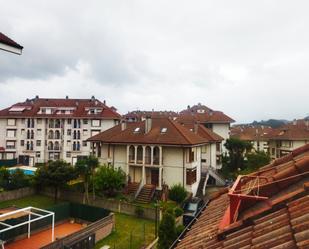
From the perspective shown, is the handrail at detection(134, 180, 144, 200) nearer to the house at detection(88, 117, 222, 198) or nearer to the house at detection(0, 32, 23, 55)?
the house at detection(88, 117, 222, 198)

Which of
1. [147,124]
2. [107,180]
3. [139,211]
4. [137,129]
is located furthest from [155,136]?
[139,211]

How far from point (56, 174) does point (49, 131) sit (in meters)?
30.7

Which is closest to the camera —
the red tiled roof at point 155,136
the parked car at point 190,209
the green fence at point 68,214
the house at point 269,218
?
the house at point 269,218

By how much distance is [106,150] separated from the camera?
118 ft

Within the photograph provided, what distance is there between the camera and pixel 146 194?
1212 inches

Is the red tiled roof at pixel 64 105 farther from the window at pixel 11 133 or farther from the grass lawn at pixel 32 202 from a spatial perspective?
the grass lawn at pixel 32 202

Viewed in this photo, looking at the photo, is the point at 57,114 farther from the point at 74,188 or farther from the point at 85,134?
the point at 74,188

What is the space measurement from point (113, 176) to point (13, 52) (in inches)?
895

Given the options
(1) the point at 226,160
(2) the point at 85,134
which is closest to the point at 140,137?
(1) the point at 226,160

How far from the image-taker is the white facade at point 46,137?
56.4 meters

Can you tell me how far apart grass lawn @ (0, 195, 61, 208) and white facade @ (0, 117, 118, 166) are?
83.2ft

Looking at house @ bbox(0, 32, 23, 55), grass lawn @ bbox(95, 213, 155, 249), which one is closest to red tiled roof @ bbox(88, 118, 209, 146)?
grass lawn @ bbox(95, 213, 155, 249)

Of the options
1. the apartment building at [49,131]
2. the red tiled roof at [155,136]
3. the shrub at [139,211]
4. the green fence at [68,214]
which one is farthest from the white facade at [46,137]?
the shrub at [139,211]

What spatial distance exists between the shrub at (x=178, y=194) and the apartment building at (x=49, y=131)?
2912 centimetres
